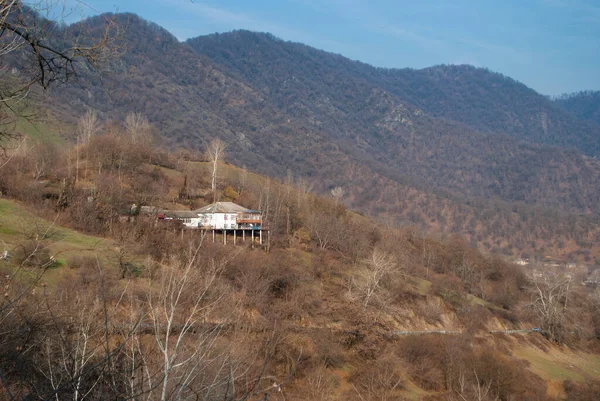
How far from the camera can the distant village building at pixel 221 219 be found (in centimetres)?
4572

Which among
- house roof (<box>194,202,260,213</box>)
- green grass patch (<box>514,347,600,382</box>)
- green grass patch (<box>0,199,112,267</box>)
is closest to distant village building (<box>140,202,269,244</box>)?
house roof (<box>194,202,260,213</box>)

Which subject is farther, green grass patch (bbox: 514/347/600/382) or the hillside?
green grass patch (bbox: 514/347/600/382)

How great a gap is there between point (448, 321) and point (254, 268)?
21.2 metres

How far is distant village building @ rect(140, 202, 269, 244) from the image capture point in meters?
45.7

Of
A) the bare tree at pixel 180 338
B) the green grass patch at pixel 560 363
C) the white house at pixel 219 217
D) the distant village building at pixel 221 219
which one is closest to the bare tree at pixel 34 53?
the bare tree at pixel 180 338

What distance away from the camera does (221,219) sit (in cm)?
4856

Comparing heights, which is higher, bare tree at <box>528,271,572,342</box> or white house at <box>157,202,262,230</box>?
white house at <box>157,202,262,230</box>

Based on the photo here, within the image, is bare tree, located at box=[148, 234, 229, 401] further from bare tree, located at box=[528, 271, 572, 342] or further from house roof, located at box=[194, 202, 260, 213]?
bare tree, located at box=[528, 271, 572, 342]

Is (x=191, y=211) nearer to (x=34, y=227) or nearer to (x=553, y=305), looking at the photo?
(x=34, y=227)

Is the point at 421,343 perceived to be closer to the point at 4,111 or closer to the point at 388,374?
the point at 388,374

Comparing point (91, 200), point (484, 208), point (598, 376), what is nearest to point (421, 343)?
point (598, 376)

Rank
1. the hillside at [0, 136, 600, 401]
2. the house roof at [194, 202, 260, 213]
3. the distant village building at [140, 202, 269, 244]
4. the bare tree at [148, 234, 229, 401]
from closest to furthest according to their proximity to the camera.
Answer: the bare tree at [148, 234, 229, 401], the hillside at [0, 136, 600, 401], the distant village building at [140, 202, 269, 244], the house roof at [194, 202, 260, 213]

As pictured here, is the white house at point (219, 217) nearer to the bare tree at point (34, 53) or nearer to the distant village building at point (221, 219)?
the distant village building at point (221, 219)

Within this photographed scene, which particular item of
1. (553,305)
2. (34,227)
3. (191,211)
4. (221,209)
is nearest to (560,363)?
(553,305)
